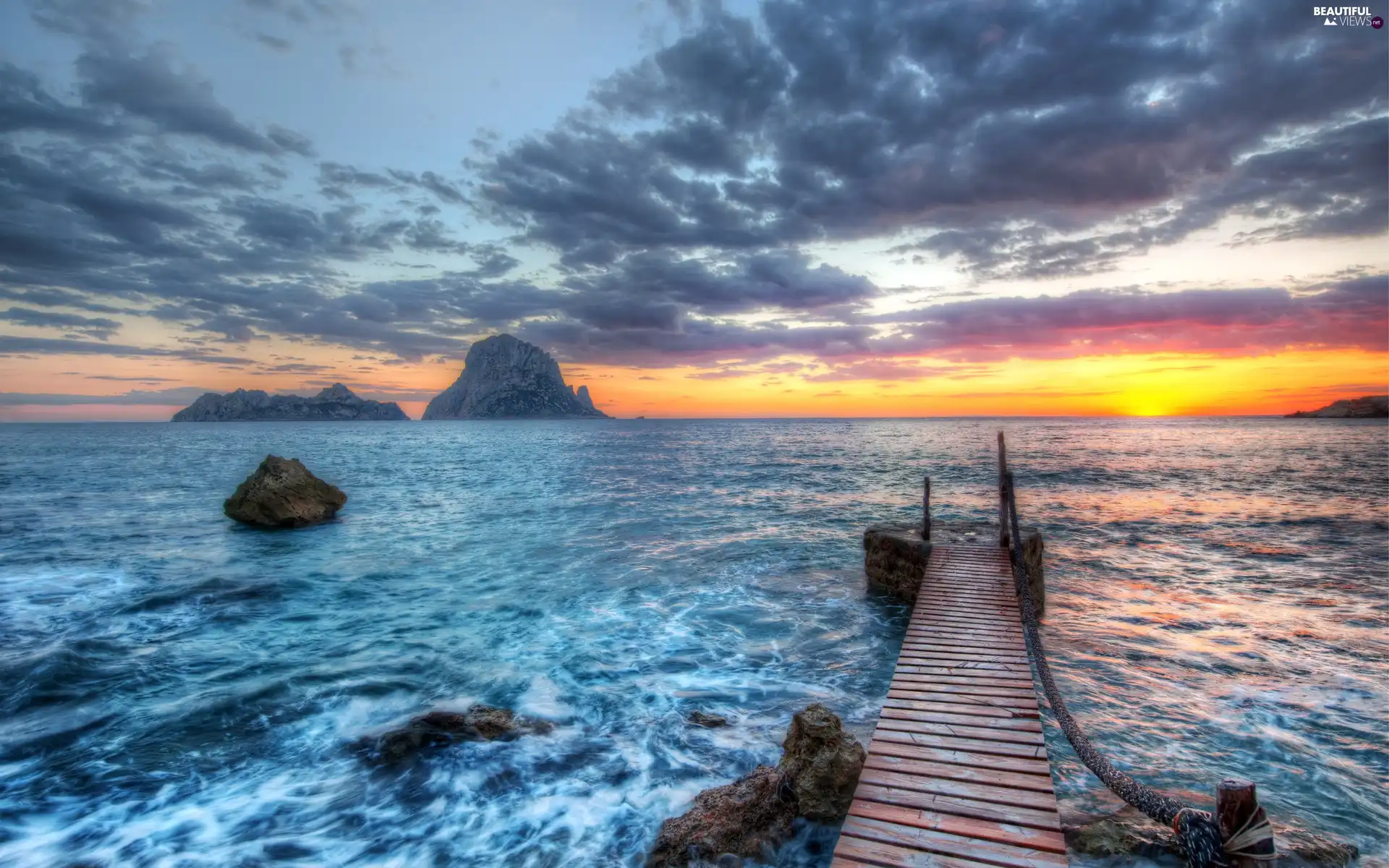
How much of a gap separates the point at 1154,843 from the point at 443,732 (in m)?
9.48

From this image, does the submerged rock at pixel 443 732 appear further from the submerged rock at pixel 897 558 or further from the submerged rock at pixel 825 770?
the submerged rock at pixel 897 558

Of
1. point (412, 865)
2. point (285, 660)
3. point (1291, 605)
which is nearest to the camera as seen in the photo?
point (412, 865)

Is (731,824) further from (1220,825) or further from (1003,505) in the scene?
(1003,505)

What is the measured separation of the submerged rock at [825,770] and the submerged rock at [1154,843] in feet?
7.60

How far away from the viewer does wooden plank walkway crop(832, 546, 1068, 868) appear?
549cm

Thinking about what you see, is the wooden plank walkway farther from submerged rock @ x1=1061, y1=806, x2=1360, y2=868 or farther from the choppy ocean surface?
the choppy ocean surface

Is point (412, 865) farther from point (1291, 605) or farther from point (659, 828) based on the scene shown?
point (1291, 605)

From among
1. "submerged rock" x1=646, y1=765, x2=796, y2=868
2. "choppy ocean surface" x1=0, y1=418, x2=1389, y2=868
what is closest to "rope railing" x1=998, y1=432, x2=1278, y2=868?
"choppy ocean surface" x1=0, y1=418, x2=1389, y2=868

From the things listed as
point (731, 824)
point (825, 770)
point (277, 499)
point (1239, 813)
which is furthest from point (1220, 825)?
point (277, 499)

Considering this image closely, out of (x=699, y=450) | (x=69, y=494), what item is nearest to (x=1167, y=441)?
(x=699, y=450)

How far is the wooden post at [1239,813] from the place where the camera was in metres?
4.89

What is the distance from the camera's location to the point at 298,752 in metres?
9.09

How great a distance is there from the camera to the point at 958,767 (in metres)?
6.73

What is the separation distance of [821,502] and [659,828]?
28.8m
